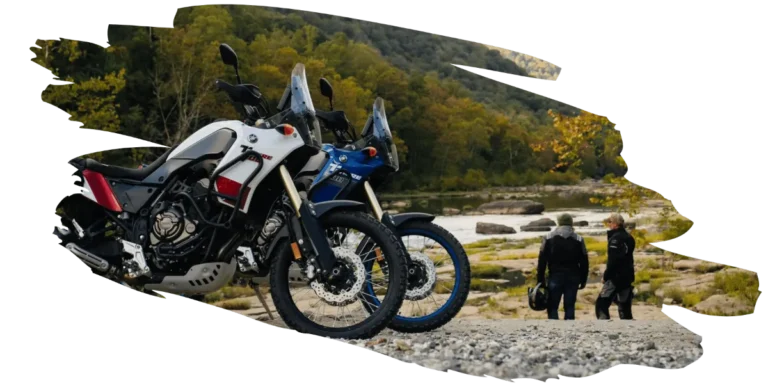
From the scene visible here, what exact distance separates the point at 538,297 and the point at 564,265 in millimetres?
279

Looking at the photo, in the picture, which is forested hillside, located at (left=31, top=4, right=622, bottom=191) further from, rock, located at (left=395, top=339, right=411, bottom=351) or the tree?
rock, located at (left=395, top=339, right=411, bottom=351)

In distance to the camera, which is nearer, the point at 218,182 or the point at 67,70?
the point at 218,182

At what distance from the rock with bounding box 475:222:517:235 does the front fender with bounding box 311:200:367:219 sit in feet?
3.19

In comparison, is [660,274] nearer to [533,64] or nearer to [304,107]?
[533,64]

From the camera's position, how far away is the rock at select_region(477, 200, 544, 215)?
7691mm

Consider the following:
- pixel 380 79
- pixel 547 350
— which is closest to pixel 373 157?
pixel 380 79

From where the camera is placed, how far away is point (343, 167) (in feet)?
24.9

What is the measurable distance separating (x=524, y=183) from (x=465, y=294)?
3.10 ft

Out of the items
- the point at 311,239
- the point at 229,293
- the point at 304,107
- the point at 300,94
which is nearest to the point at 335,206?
the point at 311,239

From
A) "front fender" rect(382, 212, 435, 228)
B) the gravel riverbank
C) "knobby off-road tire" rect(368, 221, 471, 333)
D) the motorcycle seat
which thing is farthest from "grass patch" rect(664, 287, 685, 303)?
the motorcycle seat

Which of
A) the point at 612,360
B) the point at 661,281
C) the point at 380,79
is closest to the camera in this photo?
the point at 612,360

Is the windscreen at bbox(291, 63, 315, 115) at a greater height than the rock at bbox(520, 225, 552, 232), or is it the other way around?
the windscreen at bbox(291, 63, 315, 115)

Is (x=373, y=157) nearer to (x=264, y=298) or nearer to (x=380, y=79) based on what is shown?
(x=380, y=79)

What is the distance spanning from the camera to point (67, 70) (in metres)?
8.05
